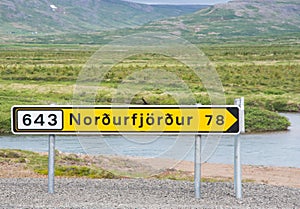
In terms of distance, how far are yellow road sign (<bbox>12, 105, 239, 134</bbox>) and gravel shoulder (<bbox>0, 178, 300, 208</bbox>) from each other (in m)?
1.08

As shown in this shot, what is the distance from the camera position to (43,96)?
44000 millimetres

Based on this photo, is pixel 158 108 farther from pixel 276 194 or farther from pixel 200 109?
pixel 276 194

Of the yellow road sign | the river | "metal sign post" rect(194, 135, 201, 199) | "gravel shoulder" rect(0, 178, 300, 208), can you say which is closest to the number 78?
the yellow road sign

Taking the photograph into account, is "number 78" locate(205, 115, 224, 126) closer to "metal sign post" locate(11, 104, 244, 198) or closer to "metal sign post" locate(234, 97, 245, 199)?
"metal sign post" locate(11, 104, 244, 198)

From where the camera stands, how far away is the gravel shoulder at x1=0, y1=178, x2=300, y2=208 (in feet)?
38.3

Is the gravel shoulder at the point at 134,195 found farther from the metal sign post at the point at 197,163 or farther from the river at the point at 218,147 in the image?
the river at the point at 218,147

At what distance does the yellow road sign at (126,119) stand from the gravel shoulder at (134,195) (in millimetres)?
1075

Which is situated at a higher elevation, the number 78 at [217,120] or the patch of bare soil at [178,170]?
the number 78 at [217,120]

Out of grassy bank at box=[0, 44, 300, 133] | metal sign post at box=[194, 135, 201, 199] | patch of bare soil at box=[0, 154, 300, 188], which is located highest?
metal sign post at box=[194, 135, 201, 199]

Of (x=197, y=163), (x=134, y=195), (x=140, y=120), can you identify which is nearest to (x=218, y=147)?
(x=134, y=195)

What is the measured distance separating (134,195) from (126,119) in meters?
1.28

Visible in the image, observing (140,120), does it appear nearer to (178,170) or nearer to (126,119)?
(126,119)

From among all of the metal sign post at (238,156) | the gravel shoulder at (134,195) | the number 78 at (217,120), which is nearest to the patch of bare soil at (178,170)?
the gravel shoulder at (134,195)

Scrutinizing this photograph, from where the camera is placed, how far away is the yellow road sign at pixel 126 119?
1227 centimetres
